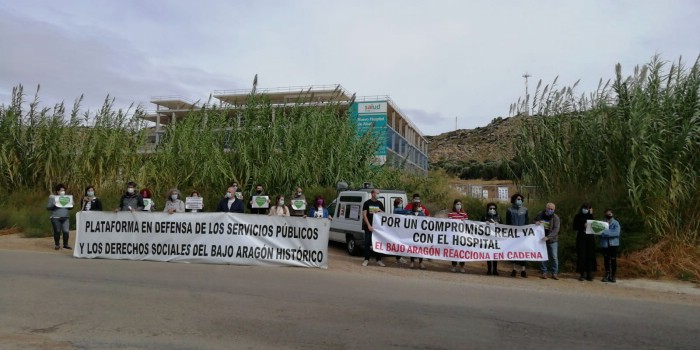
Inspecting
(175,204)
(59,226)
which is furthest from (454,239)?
(59,226)

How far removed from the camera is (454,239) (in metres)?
13.1

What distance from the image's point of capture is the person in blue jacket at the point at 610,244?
12.2m

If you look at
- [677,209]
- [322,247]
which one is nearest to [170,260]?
[322,247]

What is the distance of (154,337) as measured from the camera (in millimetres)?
6168

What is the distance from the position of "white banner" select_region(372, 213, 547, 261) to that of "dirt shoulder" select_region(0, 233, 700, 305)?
46cm

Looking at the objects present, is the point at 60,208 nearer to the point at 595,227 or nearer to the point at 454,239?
the point at 454,239

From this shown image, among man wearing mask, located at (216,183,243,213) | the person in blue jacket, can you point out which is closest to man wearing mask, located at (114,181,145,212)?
man wearing mask, located at (216,183,243,213)

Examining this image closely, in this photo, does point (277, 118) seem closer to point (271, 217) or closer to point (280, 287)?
point (271, 217)

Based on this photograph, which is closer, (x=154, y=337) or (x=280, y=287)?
(x=154, y=337)

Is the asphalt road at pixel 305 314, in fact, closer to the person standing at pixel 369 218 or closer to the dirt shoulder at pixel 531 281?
the dirt shoulder at pixel 531 281

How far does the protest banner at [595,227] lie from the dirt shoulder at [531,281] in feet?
3.59

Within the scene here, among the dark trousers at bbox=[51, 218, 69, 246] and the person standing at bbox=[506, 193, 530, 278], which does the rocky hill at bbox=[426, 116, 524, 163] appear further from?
the dark trousers at bbox=[51, 218, 69, 246]

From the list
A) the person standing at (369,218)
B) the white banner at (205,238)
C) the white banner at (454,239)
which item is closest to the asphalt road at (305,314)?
the white banner at (205,238)

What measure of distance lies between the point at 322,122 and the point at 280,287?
13.6m
